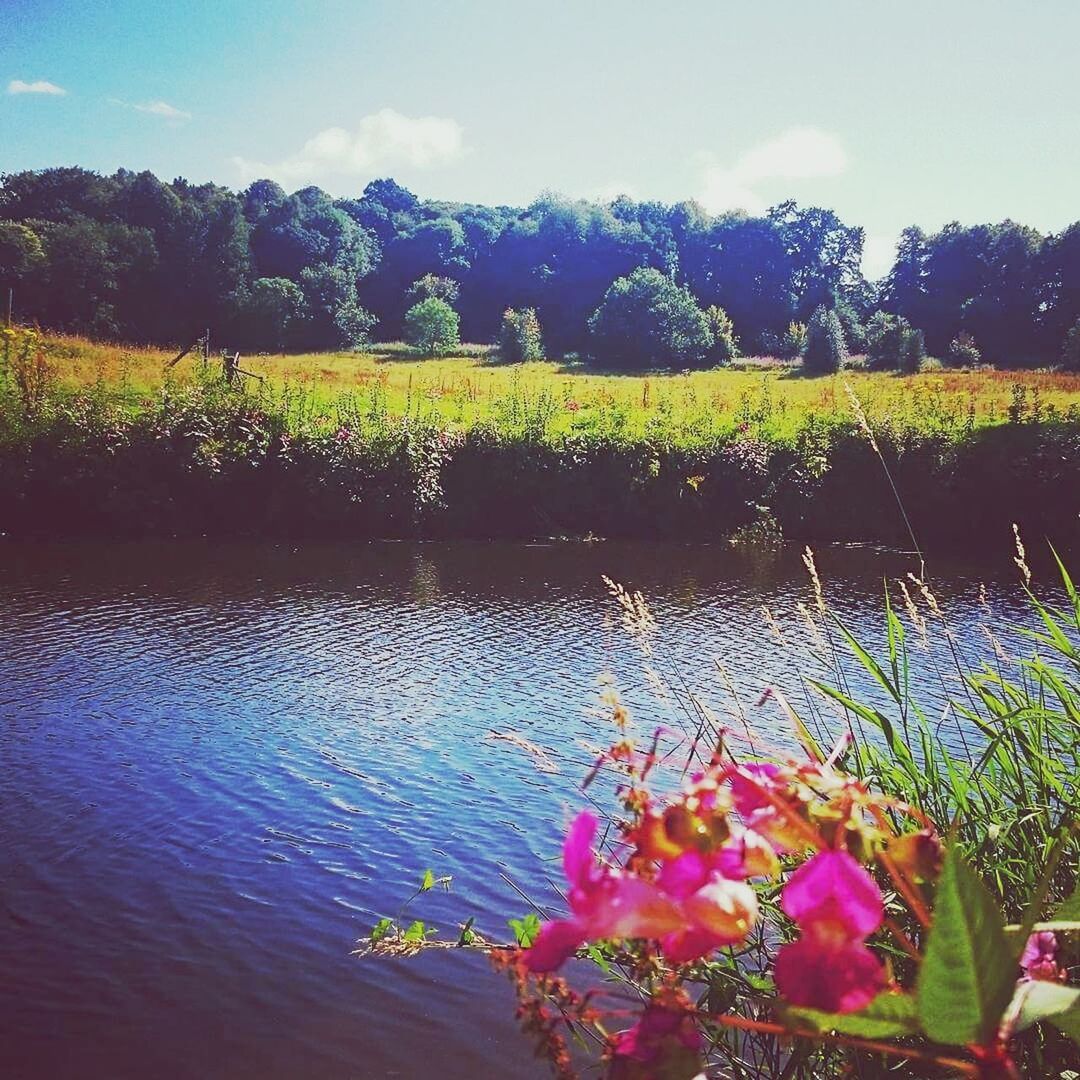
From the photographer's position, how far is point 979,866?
98.0 inches

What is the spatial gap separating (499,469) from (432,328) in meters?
25.2

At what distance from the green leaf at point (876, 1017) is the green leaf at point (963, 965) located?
2 centimetres

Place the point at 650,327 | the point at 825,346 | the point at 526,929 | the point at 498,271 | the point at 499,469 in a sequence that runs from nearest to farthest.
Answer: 1. the point at 526,929
2. the point at 499,469
3. the point at 825,346
4. the point at 650,327
5. the point at 498,271

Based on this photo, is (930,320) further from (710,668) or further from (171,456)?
(710,668)

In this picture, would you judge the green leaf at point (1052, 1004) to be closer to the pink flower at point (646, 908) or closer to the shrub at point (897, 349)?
the pink flower at point (646, 908)

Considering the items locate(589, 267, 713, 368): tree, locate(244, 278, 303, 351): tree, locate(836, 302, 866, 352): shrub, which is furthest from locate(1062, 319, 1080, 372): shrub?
locate(244, 278, 303, 351): tree

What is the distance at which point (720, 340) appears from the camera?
141 ft

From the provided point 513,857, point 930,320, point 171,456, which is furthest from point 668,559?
point 930,320

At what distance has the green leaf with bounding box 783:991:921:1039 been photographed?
589 mm

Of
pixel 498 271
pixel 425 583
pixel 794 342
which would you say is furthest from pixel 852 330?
pixel 425 583

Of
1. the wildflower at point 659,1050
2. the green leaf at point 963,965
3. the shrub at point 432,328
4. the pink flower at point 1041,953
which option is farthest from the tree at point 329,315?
the green leaf at point 963,965

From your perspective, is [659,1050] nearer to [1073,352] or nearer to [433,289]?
[1073,352]

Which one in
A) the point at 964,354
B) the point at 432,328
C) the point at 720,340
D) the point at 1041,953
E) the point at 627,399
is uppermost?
the point at 432,328

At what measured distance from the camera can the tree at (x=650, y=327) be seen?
41.9m
